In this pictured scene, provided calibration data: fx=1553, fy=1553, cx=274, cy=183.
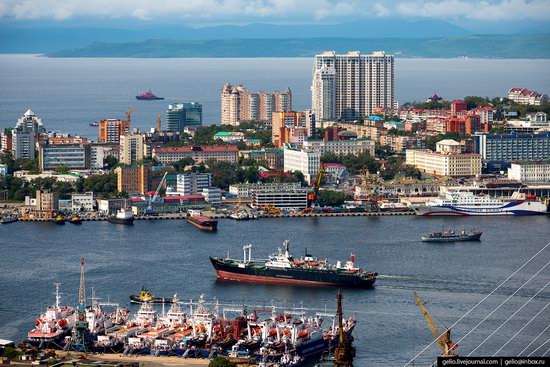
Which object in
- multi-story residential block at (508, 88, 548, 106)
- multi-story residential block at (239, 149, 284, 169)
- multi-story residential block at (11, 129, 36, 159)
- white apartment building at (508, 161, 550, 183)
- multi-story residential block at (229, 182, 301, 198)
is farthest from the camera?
multi-story residential block at (508, 88, 548, 106)

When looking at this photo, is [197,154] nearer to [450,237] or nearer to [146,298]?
[450,237]

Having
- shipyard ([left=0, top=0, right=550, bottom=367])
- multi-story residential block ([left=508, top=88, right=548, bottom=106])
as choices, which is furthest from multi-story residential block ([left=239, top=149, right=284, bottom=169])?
multi-story residential block ([left=508, top=88, right=548, bottom=106])

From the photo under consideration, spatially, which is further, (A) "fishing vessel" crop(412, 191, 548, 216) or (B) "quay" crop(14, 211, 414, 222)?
(A) "fishing vessel" crop(412, 191, 548, 216)

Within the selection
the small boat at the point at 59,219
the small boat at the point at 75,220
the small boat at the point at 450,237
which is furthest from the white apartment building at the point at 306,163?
the small boat at the point at 450,237

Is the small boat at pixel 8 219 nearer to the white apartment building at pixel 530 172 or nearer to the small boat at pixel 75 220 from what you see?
the small boat at pixel 75 220

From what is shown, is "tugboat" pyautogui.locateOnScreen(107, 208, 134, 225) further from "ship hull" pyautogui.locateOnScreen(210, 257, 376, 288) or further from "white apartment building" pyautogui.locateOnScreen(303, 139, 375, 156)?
"white apartment building" pyautogui.locateOnScreen(303, 139, 375, 156)

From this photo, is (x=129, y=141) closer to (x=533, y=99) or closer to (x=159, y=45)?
(x=533, y=99)
